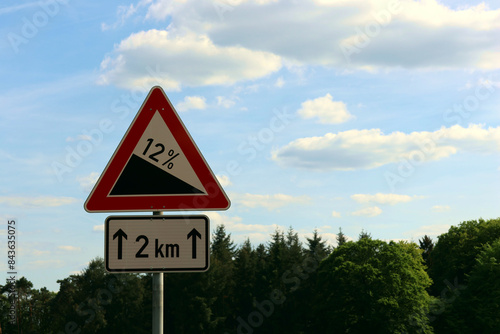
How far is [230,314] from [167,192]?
87.8m

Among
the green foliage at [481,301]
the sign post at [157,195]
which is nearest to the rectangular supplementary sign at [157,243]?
the sign post at [157,195]

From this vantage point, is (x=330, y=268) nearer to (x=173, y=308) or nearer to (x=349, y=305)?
(x=349, y=305)

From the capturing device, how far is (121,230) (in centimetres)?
477

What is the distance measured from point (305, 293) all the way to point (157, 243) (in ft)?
266

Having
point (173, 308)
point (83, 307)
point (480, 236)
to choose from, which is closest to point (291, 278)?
point (173, 308)

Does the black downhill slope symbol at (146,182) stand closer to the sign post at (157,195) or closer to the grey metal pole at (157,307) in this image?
the sign post at (157,195)

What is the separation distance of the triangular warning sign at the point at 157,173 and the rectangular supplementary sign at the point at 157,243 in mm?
113

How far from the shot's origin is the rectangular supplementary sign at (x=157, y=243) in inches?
186

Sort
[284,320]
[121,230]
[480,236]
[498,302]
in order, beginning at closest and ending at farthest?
1. [121,230]
2. [498,302]
3. [480,236]
4. [284,320]

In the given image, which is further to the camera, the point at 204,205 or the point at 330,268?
the point at 330,268

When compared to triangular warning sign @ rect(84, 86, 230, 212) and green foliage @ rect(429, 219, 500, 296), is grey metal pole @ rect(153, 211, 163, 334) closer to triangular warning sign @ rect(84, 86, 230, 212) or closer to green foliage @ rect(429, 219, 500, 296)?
triangular warning sign @ rect(84, 86, 230, 212)

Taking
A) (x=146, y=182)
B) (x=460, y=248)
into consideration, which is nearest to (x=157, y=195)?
(x=146, y=182)

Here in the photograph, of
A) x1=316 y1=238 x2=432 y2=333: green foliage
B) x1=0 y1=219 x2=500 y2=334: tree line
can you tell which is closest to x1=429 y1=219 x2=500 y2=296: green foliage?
x1=0 y1=219 x2=500 y2=334: tree line

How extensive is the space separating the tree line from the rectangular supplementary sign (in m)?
61.0
